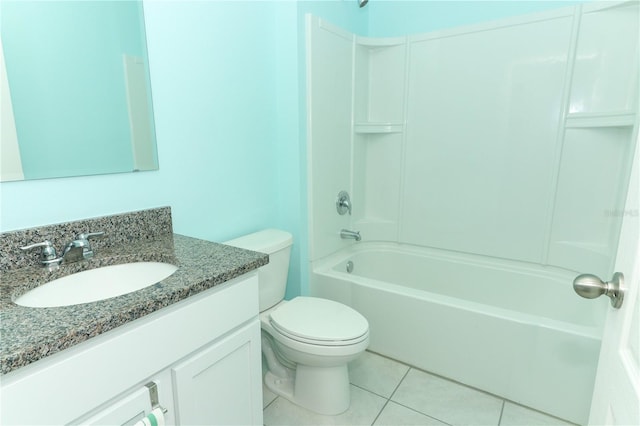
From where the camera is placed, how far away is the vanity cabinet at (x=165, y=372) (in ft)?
2.30

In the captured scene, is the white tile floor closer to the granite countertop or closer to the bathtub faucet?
the bathtub faucet

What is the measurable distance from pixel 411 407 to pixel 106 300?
1.41 metres

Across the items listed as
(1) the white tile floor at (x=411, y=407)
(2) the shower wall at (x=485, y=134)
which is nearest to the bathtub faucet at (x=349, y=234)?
(2) the shower wall at (x=485, y=134)

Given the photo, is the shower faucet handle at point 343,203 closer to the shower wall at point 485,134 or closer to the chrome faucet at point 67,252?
the shower wall at point 485,134

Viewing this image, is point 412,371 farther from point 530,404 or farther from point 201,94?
point 201,94

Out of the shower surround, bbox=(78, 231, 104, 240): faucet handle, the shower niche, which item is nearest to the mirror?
bbox=(78, 231, 104, 240): faucet handle

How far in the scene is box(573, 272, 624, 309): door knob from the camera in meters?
0.69

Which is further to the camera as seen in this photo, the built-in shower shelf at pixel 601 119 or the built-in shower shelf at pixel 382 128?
the built-in shower shelf at pixel 382 128

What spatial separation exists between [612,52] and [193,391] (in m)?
2.28

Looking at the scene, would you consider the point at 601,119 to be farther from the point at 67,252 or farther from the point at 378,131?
the point at 67,252

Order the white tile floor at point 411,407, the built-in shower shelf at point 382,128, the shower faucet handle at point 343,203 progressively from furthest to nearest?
the built-in shower shelf at point 382,128 → the shower faucet handle at point 343,203 → the white tile floor at point 411,407

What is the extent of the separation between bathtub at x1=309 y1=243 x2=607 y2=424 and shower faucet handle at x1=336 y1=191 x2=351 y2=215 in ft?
0.90

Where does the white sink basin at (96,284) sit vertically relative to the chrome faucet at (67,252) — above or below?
below

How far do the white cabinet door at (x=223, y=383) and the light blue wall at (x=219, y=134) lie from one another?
0.62 meters
